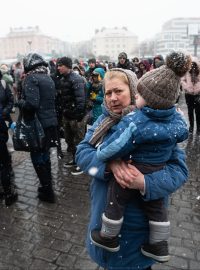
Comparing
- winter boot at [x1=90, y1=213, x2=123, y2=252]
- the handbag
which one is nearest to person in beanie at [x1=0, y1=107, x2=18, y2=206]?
the handbag

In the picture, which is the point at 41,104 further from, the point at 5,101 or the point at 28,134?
the point at 5,101

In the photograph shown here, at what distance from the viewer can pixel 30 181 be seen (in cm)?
519

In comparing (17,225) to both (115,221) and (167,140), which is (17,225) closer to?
(115,221)

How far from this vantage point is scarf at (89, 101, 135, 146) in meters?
1.94

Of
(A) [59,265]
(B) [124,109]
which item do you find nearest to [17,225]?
(A) [59,265]

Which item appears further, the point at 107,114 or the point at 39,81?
the point at 39,81

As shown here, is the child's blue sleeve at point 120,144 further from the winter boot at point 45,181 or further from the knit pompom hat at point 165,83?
the winter boot at point 45,181

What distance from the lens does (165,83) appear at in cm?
166

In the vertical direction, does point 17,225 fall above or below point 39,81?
below

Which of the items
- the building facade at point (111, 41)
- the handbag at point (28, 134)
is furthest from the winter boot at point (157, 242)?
the building facade at point (111, 41)

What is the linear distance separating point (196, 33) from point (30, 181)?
37.1 metres

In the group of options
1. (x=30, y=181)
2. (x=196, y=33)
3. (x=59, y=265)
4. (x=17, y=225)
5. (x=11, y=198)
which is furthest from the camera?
(x=196, y=33)

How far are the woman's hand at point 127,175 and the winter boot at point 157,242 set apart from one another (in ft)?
0.94

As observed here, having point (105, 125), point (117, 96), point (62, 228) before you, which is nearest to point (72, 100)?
point (62, 228)
